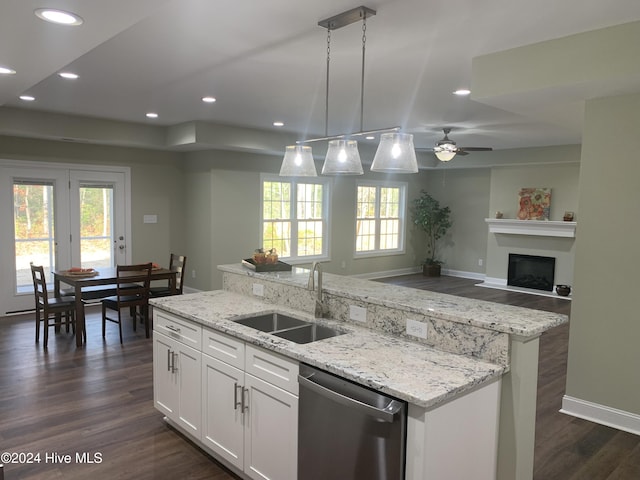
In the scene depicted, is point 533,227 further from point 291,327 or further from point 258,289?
point 291,327

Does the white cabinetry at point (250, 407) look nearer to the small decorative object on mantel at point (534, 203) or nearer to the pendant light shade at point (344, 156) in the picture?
the pendant light shade at point (344, 156)

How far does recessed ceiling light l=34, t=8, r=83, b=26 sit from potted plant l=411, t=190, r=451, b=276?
29.1 feet

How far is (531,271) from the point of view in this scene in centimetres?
895

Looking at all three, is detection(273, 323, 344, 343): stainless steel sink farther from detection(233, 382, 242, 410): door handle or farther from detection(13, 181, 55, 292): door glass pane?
detection(13, 181, 55, 292): door glass pane

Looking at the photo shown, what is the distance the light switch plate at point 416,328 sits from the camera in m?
2.49

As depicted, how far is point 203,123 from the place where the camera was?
6.49 meters

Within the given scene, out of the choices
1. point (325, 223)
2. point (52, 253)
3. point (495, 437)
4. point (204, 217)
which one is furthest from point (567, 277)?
point (52, 253)

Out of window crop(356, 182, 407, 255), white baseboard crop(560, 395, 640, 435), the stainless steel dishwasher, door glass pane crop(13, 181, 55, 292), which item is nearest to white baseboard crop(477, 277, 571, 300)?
window crop(356, 182, 407, 255)

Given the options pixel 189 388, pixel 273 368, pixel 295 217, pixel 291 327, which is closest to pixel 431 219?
pixel 295 217

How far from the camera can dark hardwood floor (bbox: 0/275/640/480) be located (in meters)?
2.88

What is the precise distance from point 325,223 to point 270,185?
145cm

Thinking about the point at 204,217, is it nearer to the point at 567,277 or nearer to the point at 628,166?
the point at 628,166

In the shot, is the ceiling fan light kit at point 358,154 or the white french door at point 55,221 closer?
the ceiling fan light kit at point 358,154

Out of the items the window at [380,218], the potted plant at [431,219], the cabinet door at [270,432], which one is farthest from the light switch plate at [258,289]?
the potted plant at [431,219]
